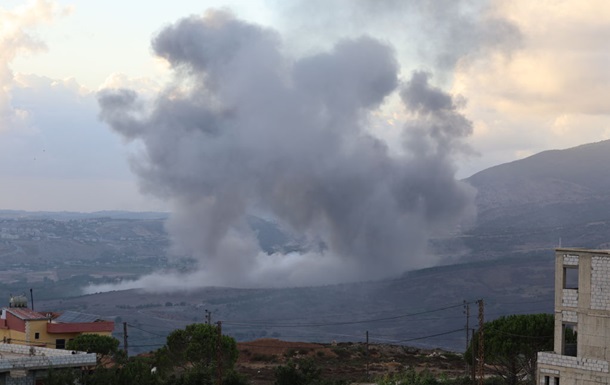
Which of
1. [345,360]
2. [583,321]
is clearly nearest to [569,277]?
[345,360]

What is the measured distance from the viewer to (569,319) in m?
52.9

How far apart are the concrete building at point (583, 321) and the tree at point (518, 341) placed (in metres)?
11.2

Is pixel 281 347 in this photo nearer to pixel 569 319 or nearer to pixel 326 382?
pixel 326 382

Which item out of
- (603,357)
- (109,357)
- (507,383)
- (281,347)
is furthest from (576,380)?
(281,347)

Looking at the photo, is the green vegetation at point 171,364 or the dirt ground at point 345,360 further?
the dirt ground at point 345,360

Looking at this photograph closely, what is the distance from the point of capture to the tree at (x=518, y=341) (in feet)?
214

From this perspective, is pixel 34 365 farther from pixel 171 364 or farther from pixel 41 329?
pixel 171 364

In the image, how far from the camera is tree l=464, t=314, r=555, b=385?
65.2 meters

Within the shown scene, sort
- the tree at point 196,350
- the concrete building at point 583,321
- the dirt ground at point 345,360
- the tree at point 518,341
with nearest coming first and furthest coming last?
the concrete building at point 583,321, the tree at point 518,341, the tree at point 196,350, the dirt ground at point 345,360

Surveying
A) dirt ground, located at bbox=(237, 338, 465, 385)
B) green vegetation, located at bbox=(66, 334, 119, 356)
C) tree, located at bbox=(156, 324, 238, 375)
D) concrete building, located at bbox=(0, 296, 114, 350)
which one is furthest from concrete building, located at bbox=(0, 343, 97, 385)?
dirt ground, located at bbox=(237, 338, 465, 385)

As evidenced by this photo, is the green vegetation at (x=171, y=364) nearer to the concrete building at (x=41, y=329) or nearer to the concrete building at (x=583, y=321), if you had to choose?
the concrete building at (x=41, y=329)

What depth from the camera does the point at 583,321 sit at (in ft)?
172

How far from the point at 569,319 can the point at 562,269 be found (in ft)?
8.74

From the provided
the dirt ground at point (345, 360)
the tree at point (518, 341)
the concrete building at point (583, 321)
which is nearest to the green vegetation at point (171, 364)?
the dirt ground at point (345, 360)
